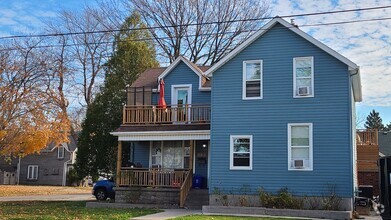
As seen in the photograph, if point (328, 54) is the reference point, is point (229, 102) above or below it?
below

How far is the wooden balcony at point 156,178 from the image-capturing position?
21.2 meters

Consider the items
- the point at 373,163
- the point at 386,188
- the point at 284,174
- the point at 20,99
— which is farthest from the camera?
the point at 20,99

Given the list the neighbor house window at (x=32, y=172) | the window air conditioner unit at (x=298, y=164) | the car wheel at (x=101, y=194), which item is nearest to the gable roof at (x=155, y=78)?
the car wheel at (x=101, y=194)

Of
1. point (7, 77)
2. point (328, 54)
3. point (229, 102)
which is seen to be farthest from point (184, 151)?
point (7, 77)

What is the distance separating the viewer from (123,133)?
2238 centimetres

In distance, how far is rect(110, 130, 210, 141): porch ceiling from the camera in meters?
21.1

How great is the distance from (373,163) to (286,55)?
1002 cm

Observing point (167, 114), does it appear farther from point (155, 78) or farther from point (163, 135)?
point (155, 78)

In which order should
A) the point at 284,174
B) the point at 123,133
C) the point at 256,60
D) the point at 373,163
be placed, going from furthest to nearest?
the point at 373,163 → the point at 123,133 → the point at 256,60 → the point at 284,174

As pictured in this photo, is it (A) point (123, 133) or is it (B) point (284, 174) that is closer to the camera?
(B) point (284, 174)

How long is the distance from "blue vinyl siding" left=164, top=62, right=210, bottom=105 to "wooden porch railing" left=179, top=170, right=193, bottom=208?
4.29 m

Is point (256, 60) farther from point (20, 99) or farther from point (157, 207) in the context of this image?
point (20, 99)

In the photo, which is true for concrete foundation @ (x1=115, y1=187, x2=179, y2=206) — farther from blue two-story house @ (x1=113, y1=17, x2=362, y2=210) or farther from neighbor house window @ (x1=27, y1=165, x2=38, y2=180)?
neighbor house window @ (x1=27, y1=165, x2=38, y2=180)

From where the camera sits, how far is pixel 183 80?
2441 cm
